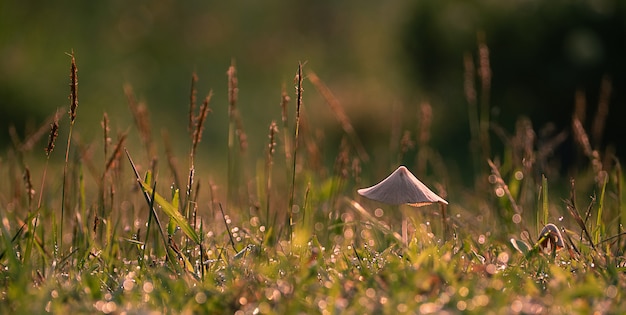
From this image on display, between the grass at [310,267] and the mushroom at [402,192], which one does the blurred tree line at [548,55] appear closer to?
the grass at [310,267]

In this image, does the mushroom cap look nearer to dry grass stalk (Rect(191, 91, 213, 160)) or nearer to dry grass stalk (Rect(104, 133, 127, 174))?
dry grass stalk (Rect(191, 91, 213, 160))

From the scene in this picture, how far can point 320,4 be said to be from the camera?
11.7 m

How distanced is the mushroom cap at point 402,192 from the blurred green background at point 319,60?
107cm

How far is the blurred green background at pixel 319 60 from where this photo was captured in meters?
5.43

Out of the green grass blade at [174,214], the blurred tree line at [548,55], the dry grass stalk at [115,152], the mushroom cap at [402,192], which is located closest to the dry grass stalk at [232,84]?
the dry grass stalk at [115,152]

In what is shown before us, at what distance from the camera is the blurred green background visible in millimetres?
5426

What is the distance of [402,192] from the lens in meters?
2.26

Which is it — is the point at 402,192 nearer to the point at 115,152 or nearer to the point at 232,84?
the point at 232,84

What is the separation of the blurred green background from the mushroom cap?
3.49 feet

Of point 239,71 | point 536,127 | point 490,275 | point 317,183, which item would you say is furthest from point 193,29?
point 490,275

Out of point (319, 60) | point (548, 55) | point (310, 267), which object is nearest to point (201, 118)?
point (310, 267)

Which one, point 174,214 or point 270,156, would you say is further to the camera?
point 270,156

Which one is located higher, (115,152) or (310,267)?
(115,152)

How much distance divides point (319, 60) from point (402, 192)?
7686 millimetres
